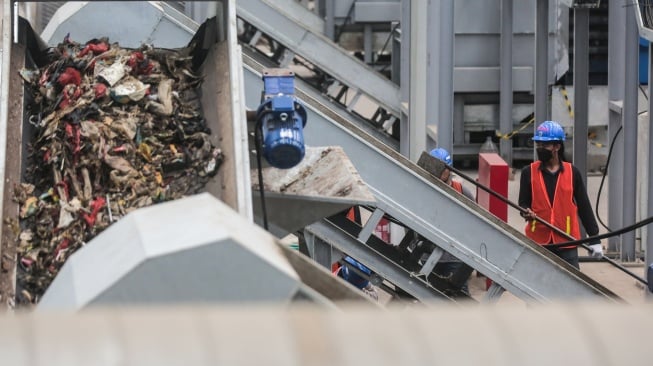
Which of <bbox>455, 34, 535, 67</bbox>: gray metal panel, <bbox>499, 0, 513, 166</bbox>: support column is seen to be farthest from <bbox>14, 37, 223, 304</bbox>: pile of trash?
<bbox>455, 34, 535, 67</bbox>: gray metal panel

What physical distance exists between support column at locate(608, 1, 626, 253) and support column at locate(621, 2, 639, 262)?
1.10 feet

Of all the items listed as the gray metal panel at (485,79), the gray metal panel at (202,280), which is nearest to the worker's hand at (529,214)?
the gray metal panel at (202,280)

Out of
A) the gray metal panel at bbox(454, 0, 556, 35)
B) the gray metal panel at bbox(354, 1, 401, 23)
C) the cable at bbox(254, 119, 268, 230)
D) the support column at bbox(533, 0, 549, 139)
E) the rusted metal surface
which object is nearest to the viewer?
the rusted metal surface

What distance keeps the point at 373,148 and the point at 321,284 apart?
15.5 ft

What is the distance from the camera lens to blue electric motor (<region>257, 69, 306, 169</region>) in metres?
6.32

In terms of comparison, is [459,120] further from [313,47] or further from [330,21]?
[330,21]

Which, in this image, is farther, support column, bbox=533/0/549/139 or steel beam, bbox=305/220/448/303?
support column, bbox=533/0/549/139

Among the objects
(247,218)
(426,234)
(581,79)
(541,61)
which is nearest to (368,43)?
(541,61)

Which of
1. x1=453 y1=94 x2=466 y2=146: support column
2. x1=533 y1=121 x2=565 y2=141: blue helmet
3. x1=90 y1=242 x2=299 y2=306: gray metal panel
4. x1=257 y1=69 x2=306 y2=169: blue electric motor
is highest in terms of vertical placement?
x1=257 y1=69 x2=306 y2=169: blue electric motor

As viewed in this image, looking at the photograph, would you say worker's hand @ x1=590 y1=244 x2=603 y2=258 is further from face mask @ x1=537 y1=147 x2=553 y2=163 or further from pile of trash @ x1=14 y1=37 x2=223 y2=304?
pile of trash @ x1=14 y1=37 x2=223 y2=304

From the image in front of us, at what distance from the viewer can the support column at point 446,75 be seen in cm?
1277

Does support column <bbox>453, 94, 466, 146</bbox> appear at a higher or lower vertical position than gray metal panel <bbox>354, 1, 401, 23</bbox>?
lower

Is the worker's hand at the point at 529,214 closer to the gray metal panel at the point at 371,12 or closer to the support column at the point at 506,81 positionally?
the support column at the point at 506,81

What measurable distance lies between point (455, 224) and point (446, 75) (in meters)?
3.95
